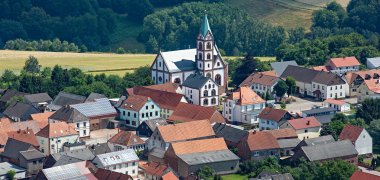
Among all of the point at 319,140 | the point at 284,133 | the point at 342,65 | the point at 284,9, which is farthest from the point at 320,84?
the point at 284,9

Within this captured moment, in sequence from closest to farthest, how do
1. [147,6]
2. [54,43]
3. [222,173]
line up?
[222,173], [54,43], [147,6]

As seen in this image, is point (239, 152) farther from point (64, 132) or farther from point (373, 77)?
point (373, 77)

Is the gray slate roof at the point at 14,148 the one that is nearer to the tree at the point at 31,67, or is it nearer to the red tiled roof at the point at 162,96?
the red tiled roof at the point at 162,96

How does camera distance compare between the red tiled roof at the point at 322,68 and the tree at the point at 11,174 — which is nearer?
the tree at the point at 11,174

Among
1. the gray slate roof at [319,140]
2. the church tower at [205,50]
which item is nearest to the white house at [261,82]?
the church tower at [205,50]

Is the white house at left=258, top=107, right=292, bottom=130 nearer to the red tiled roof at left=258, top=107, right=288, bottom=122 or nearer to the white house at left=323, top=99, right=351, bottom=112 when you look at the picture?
the red tiled roof at left=258, top=107, right=288, bottom=122

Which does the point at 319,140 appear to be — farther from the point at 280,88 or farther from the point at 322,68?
the point at 322,68

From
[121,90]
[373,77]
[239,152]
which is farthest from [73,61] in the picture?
[239,152]
